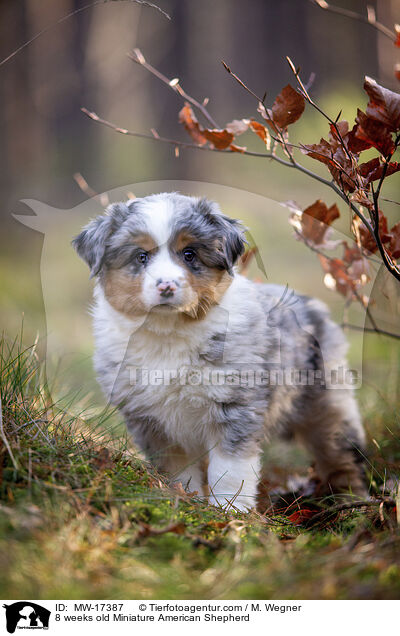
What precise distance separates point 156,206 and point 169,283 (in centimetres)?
39

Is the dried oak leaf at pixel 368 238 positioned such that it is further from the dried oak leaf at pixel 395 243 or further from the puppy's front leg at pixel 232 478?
the puppy's front leg at pixel 232 478

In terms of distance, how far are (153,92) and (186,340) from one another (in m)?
3.02

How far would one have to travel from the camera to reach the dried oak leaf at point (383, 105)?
1.99 metres

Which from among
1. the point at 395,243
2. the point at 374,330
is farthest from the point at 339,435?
the point at 395,243

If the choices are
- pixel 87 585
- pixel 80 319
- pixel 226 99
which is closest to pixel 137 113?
pixel 226 99

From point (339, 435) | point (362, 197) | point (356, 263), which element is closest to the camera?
point (362, 197)

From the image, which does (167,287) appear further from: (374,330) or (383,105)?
(374,330)

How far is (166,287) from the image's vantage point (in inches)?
89.8

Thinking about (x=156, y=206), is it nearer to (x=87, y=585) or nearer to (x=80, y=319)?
(x=80, y=319)

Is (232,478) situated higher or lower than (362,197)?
lower

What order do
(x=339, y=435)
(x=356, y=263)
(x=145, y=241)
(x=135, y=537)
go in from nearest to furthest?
(x=135, y=537)
(x=145, y=241)
(x=356, y=263)
(x=339, y=435)

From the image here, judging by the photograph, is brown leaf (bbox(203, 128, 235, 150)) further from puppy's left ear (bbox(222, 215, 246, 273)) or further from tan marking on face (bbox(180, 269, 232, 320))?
tan marking on face (bbox(180, 269, 232, 320))
